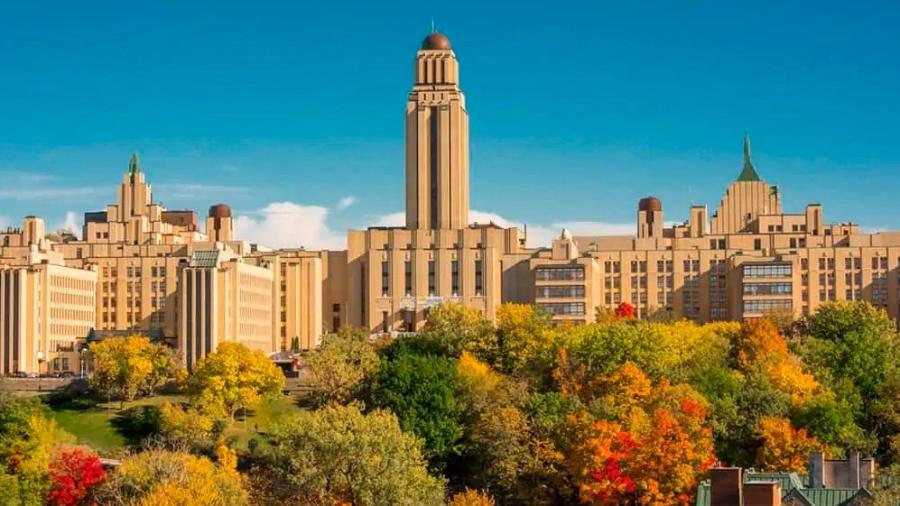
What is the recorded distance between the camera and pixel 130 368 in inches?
5315

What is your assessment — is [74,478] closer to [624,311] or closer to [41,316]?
[41,316]

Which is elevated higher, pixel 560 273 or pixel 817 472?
pixel 560 273

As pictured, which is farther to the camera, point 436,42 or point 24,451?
point 436,42

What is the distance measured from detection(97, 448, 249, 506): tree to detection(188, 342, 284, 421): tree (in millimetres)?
19932

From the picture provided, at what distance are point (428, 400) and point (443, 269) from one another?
56.1 meters

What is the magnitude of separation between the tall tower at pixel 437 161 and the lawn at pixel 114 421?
42953 millimetres

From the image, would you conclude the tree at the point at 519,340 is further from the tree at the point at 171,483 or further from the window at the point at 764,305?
the window at the point at 764,305

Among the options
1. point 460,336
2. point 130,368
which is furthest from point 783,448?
point 130,368

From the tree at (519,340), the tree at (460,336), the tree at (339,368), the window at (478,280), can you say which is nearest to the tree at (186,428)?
the tree at (339,368)

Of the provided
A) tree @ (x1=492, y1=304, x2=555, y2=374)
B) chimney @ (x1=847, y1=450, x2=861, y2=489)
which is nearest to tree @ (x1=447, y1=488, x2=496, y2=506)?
chimney @ (x1=847, y1=450, x2=861, y2=489)

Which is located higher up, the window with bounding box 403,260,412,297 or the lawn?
the window with bounding box 403,260,412,297

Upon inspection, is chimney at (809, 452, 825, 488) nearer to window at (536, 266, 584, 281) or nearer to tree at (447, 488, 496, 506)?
tree at (447, 488, 496, 506)

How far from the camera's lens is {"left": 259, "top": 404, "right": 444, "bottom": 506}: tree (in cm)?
9831

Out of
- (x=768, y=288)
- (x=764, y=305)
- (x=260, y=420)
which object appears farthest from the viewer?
(x=768, y=288)
